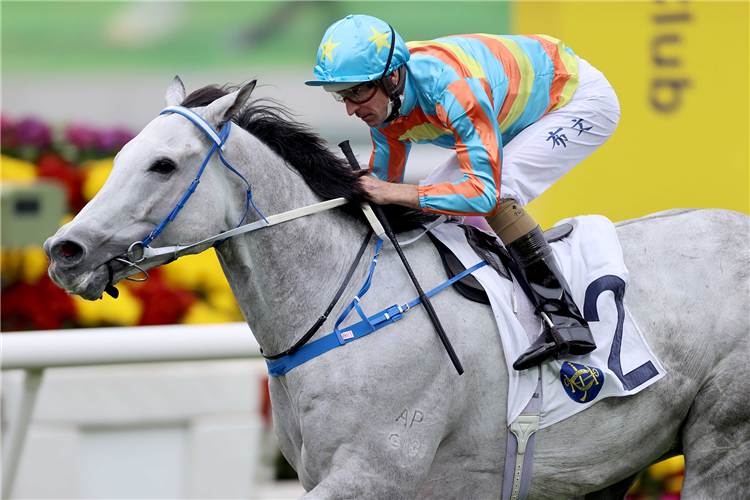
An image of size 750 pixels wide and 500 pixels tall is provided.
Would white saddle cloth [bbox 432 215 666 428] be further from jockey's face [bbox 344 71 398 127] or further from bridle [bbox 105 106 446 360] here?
jockey's face [bbox 344 71 398 127]

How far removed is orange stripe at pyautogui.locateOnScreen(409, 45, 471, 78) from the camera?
2430 mm

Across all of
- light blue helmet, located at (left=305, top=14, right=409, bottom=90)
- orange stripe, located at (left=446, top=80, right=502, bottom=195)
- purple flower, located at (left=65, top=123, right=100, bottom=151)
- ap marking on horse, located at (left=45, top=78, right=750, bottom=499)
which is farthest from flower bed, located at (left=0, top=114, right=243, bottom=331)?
orange stripe, located at (left=446, top=80, right=502, bottom=195)

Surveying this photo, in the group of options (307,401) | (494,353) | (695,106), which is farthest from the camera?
(695,106)

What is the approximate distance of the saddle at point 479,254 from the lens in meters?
2.51

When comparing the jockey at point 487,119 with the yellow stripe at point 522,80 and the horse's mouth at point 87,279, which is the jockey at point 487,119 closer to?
the yellow stripe at point 522,80

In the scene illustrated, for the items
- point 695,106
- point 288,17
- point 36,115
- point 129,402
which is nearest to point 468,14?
point 288,17

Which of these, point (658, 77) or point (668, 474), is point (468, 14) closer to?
point (658, 77)

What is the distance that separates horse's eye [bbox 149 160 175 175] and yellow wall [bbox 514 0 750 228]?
3329 millimetres

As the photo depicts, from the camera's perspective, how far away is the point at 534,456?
2543mm

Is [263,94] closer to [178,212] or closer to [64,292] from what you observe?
[64,292]

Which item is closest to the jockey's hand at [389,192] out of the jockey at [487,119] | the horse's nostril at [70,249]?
the jockey at [487,119]

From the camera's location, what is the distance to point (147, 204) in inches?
83.4

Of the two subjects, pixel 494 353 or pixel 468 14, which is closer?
pixel 494 353

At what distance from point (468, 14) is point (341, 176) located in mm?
3101
